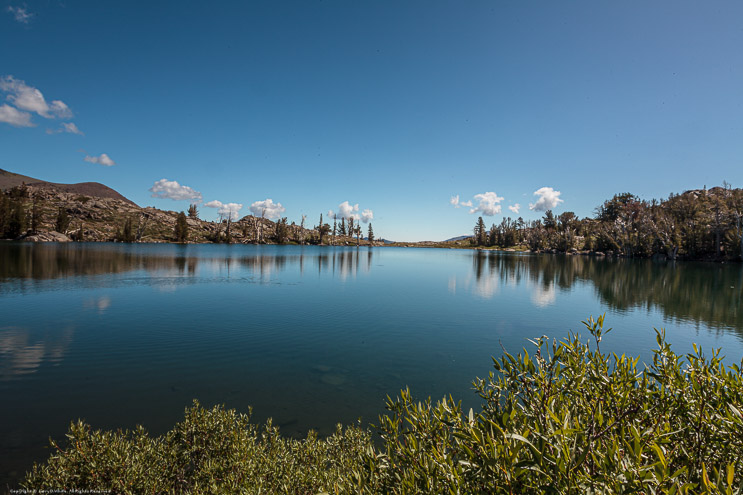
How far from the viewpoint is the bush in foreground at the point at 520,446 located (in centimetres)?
264

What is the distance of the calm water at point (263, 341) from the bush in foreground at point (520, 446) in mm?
3902

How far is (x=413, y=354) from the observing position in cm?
1758

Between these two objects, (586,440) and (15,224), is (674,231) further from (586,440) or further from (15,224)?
(15,224)

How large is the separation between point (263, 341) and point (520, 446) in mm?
18609

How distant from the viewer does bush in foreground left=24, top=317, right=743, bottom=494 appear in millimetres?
2643

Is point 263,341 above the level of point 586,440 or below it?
below

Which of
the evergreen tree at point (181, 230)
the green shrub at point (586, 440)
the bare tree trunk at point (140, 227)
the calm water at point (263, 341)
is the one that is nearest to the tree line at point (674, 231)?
the calm water at point (263, 341)

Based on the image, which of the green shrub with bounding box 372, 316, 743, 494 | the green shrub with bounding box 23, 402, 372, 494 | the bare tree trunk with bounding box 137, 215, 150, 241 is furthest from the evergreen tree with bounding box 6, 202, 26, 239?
the green shrub with bounding box 372, 316, 743, 494

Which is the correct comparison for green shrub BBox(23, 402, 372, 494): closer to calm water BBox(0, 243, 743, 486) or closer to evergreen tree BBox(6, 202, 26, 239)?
calm water BBox(0, 243, 743, 486)

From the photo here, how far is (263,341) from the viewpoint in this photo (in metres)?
18.9

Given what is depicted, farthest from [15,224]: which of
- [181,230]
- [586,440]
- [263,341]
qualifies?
[586,440]

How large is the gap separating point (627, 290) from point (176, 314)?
56122 millimetres

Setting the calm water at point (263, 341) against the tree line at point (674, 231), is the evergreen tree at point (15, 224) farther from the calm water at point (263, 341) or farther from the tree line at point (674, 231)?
the tree line at point (674, 231)

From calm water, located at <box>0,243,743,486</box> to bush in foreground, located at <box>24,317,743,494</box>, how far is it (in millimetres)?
3902
